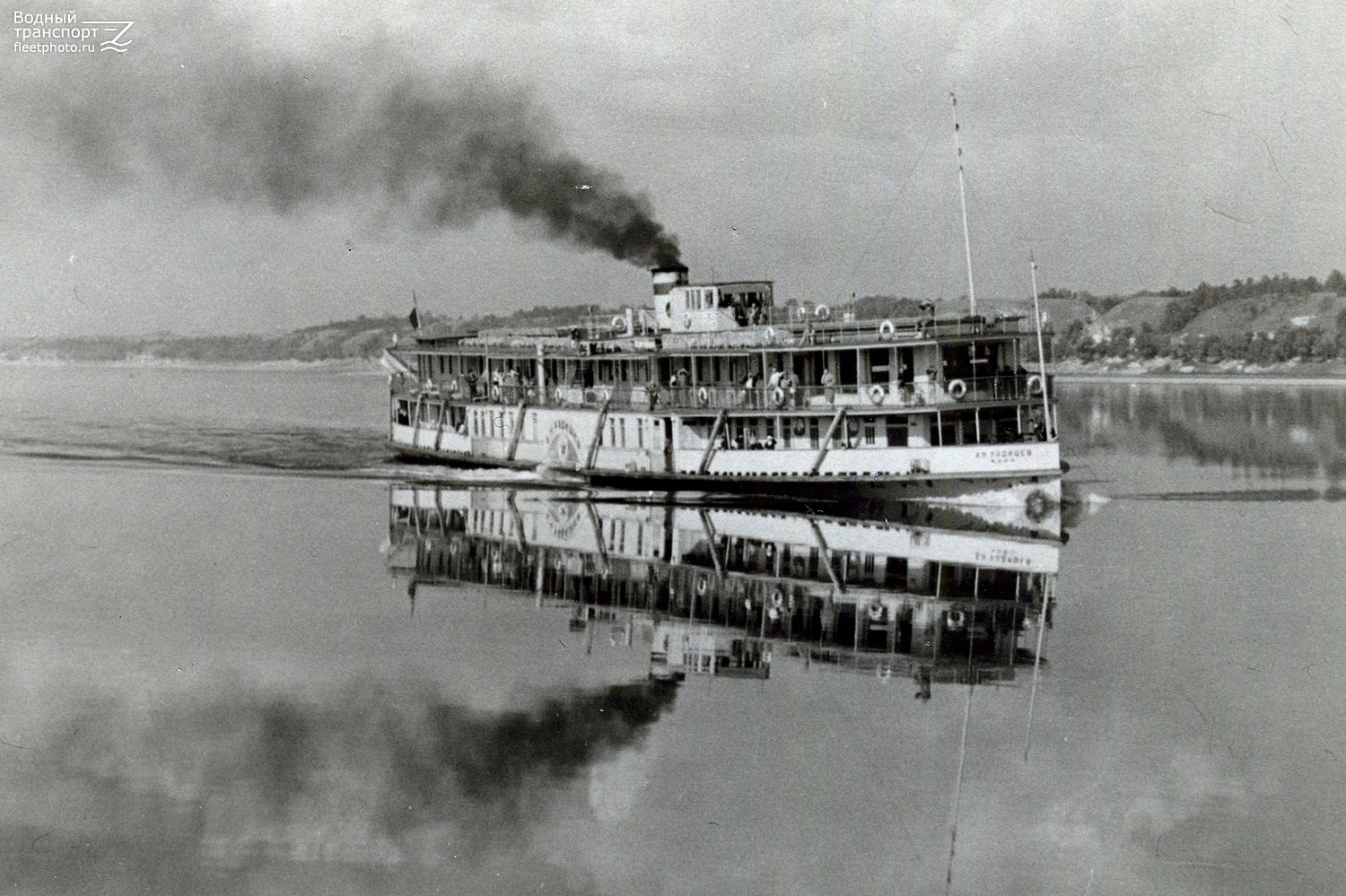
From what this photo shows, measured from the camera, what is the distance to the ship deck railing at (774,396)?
3878 centimetres

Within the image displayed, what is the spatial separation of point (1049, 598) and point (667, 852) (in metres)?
14.9

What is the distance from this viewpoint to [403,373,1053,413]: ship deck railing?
38781 mm

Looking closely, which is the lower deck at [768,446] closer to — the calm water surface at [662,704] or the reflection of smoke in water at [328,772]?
the calm water surface at [662,704]

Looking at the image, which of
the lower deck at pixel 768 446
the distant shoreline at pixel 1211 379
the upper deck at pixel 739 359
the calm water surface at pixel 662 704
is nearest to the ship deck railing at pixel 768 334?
the upper deck at pixel 739 359

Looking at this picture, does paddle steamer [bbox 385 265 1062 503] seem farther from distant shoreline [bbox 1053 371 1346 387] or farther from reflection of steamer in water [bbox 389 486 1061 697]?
distant shoreline [bbox 1053 371 1346 387]

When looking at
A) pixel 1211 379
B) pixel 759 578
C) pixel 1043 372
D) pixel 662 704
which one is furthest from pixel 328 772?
pixel 1211 379

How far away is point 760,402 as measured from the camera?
139ft

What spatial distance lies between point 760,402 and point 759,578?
13346 mm

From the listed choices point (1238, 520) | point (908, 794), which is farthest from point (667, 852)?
point (1238, 520)

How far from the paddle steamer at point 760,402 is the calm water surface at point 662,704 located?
10.1ft

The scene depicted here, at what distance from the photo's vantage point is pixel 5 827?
1641 centimetres

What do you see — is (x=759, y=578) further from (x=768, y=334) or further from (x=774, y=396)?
(x=768, y=334)

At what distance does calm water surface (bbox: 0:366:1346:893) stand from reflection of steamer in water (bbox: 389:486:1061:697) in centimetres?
14

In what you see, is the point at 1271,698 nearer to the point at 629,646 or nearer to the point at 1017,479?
the point at 629,646
